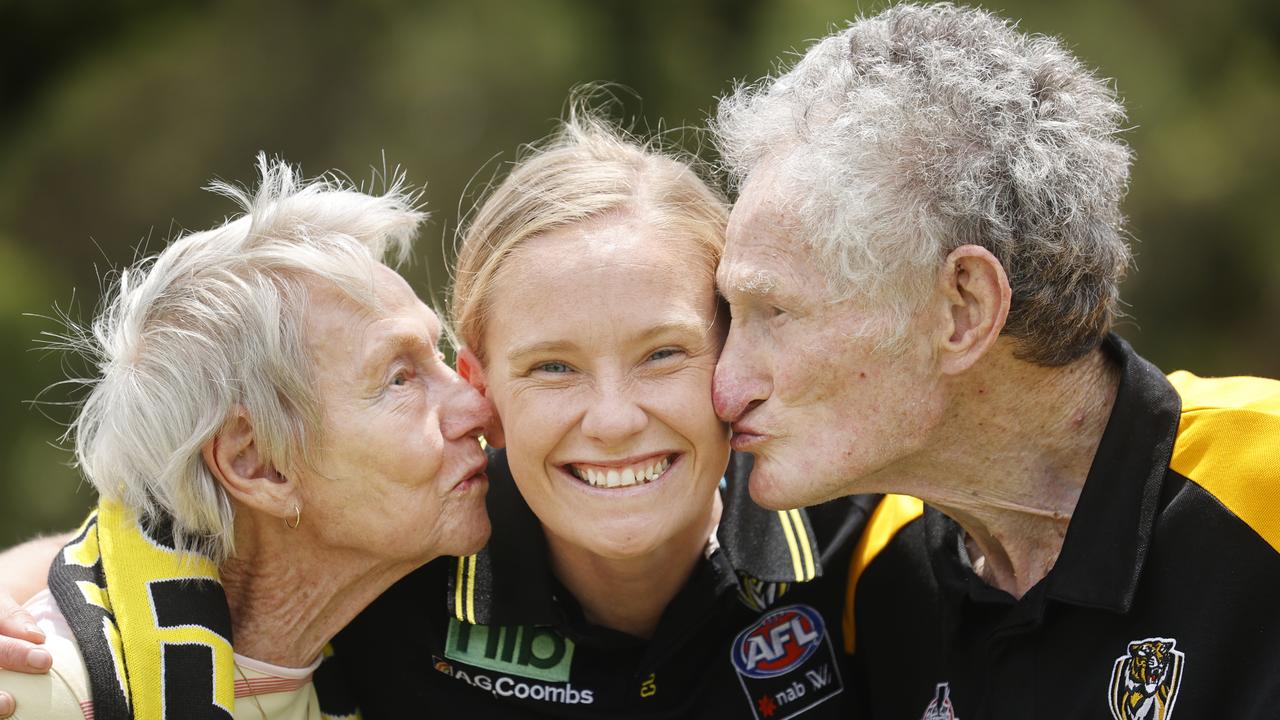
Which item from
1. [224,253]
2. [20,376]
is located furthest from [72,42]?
[224,253]

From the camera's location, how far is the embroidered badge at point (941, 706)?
107 inches

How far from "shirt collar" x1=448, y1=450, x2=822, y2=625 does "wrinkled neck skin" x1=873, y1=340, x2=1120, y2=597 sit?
332 millimetres

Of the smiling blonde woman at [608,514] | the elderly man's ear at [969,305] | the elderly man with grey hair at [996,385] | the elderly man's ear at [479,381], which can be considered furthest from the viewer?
the elderly man's ear at [479,381]

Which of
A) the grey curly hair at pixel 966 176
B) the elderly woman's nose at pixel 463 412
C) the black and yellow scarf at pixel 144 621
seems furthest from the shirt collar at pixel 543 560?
the grey curly hair at pixel 966 176

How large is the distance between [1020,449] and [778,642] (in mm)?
735

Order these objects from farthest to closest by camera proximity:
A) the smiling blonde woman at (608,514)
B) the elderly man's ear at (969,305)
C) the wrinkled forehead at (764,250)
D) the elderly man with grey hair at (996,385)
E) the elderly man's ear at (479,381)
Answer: the elderly man's ear at (479,381)
the smiling blonde woman at (608,514)
the wrinkled forehead at (764,250)
the elderly man's ear at (969,305)
the elderly man with grey hair at (996,385)

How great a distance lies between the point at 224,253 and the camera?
282 centimetres

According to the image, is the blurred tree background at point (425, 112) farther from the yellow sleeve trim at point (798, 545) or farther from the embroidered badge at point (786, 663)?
the embroidered badge at point (786, 663)

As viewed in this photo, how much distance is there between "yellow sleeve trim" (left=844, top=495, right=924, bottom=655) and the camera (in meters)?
3.08

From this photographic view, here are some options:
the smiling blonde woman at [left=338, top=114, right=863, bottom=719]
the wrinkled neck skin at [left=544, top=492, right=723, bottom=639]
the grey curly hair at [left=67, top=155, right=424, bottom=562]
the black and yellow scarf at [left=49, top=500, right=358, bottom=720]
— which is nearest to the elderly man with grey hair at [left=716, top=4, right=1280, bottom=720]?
the smiling blonde woman at [left=338, top=114, right=863, bottom=719]

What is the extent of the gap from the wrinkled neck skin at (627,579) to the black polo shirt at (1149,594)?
0.61 meters

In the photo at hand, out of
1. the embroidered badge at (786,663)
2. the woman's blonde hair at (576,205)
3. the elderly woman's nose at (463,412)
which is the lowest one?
the embroidered badge at (786,663)

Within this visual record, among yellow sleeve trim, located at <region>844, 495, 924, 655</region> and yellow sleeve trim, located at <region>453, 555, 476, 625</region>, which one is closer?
yellow sleeve trim, located at <region>453, 555, 476, 625</region>

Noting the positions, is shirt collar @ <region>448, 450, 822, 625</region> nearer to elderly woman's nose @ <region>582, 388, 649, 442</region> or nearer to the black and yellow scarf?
elderly woman's nose @ <region>582, 388, 649, 442</region>
